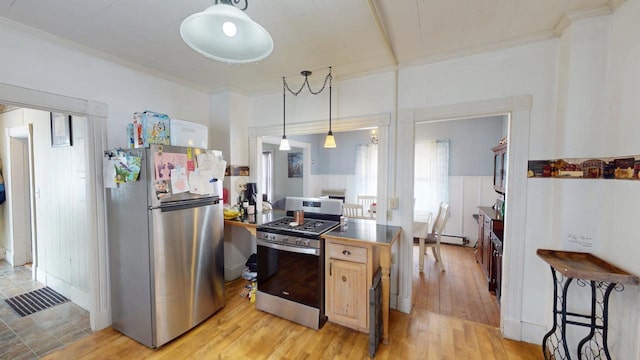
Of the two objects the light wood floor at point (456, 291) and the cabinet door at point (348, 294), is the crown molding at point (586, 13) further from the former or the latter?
the light wood floor at point (456, 291)

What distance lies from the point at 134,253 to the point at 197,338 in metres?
0.92

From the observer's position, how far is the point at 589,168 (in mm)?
1666

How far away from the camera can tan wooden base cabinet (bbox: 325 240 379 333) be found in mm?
2053

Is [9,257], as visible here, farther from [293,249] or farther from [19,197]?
[293,249]

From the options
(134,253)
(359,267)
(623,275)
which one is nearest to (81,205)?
(134,253)

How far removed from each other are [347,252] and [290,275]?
643 millimetres

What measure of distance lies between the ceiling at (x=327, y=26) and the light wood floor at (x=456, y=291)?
8.28 feet

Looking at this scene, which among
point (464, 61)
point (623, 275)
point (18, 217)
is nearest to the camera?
point (623, 275)

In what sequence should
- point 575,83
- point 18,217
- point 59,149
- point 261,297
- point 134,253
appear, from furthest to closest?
point 18,217, point 59,149, point 261,297, point 134,253, point 575,83

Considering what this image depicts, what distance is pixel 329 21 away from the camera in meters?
1.71

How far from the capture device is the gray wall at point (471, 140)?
4.42 m

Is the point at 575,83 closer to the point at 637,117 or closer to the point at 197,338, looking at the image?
the point at 637,117

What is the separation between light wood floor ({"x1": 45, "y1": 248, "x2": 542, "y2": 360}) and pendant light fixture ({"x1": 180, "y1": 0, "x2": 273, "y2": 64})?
2.11 meters

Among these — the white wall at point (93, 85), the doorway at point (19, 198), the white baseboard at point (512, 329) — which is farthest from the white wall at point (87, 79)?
the white baseboard at point (512, 329)
